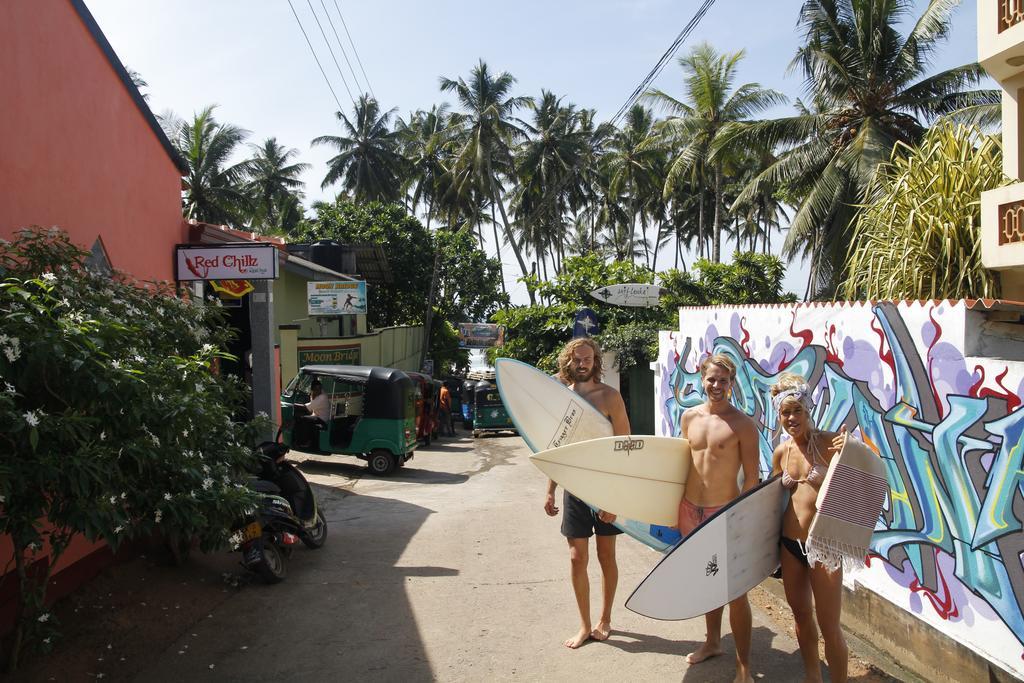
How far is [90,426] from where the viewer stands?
3.61 m

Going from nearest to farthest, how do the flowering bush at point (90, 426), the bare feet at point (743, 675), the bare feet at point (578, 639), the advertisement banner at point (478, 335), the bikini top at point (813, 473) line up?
the flowering bush at point (90, 426), the bikini top at point (813, 473), the bare feet at point (743, 675), the bare feet at point (578, 639), the advertisement banner at point (478, 335)

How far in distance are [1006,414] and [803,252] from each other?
73.6 feet

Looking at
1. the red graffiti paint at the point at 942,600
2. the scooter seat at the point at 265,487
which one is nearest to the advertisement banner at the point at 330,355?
the scooter seat at the point at 265,487

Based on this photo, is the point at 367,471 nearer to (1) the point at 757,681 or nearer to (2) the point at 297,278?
(1) the point at 757,681

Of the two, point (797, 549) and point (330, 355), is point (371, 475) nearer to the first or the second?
point (330, 355)

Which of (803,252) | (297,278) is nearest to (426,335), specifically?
(297,278)

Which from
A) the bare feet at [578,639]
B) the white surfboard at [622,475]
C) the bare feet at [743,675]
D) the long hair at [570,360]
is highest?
the long hair at [570,360]

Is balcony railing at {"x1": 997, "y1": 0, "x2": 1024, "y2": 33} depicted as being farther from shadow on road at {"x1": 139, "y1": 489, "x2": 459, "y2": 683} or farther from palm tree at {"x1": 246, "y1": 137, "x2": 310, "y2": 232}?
palm tree at {"x1": 246, "y1": 137, "x2": 310, "y2": 232}

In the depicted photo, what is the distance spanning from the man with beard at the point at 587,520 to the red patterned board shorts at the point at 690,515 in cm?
41

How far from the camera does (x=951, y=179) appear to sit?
992cm

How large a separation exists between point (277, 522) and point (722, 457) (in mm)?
3907

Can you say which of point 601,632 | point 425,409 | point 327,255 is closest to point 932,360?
point 601,632

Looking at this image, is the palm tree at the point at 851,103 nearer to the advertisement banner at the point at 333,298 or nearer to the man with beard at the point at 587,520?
the advertisement banner at the point at 333,298

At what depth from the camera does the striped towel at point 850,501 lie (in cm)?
371
